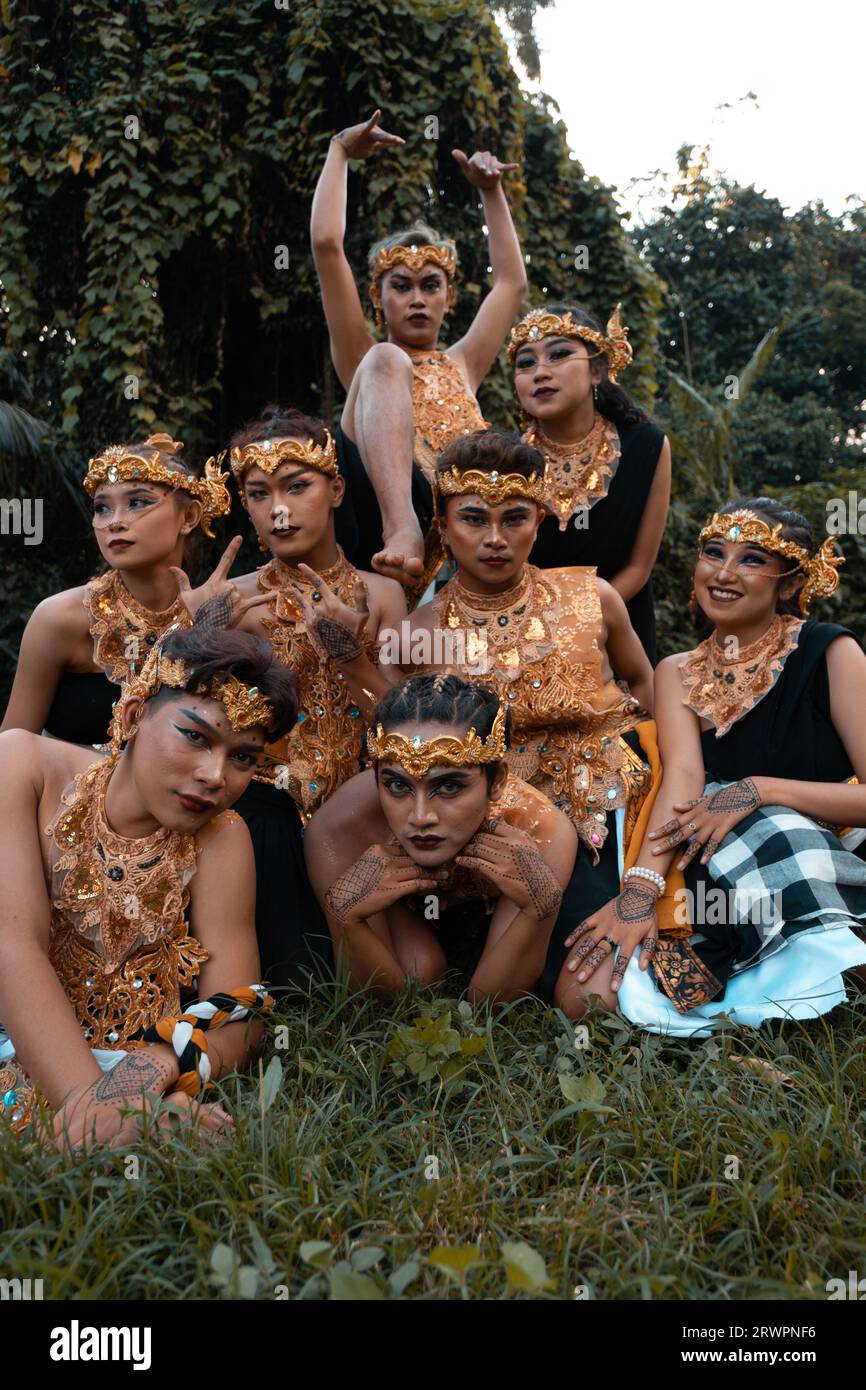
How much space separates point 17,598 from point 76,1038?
7.01 meters

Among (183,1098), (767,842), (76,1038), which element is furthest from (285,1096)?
(767,842)

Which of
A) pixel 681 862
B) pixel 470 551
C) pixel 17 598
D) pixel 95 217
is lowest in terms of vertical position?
pixel 681 862

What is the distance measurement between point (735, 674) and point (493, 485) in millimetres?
1006

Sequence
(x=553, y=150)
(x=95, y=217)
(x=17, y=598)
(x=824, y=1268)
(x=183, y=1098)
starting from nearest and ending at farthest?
(x=824, y=1268) < (x=183, y=1098) < (x=95, y=217) < (x=17, y=598) < (x=553, y=150)

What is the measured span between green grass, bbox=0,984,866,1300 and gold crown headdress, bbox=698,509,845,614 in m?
1.49

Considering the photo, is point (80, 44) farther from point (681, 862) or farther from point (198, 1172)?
point (198, 1172)

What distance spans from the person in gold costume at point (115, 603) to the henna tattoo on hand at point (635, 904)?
1.64 metres

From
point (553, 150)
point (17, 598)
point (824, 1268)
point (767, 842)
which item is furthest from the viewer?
point (553, 150)

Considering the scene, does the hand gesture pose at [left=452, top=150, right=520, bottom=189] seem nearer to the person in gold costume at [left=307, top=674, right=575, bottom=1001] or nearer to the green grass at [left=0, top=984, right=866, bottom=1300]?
the person in gold costume at [left=307, top=674, right=575, bottom=1001]

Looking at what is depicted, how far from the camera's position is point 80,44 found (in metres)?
8.99

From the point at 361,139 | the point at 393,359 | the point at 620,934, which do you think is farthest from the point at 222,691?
the point at 361,139

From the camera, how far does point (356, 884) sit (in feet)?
10.9

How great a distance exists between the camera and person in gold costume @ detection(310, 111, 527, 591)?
15.7 ft

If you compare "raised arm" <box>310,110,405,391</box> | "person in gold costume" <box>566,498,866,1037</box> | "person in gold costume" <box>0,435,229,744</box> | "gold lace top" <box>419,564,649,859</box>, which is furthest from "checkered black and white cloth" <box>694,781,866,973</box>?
"raised arm" <box>310,110,405,391</box>
